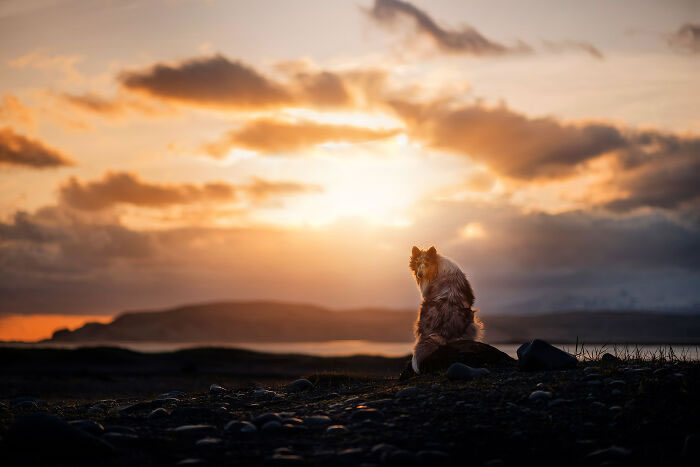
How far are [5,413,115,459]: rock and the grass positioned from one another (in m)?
11.4

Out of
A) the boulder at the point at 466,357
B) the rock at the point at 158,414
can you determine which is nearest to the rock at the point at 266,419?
the rock at the point at 158,414

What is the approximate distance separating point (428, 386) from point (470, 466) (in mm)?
4129

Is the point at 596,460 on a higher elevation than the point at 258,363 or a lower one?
higher

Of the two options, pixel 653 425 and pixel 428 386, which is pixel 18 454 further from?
pixel 653 425

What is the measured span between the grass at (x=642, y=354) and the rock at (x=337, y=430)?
781 centimetres

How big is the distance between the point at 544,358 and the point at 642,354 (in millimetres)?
3179

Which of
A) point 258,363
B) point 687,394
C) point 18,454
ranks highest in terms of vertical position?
point 687,394

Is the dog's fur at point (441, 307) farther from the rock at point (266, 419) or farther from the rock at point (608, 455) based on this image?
the rock at point (608, 455)

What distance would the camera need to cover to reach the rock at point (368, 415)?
987 cm

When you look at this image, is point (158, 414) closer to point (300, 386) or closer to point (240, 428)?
point (240, 428)

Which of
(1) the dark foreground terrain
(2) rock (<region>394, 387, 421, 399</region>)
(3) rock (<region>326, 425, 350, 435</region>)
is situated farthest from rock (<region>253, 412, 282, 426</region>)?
(2) rock (<region>394, 387, 421, 399</region>)

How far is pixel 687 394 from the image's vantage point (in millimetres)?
9703

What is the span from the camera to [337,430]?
936 cm

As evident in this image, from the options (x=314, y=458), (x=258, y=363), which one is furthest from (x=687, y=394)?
(x=258, y=363)
